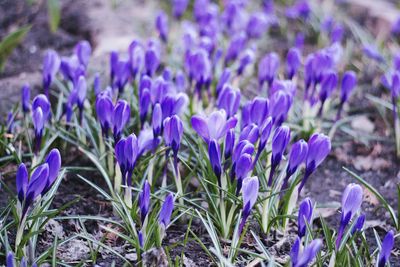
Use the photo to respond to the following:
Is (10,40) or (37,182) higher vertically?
(37,182)

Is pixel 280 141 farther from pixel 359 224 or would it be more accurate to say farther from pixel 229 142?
pixel 359 224

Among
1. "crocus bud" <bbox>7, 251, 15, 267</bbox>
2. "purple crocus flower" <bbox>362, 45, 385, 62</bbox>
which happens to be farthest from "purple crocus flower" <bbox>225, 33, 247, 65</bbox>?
"crocus bud" <bbox>7, 251, 15, 267</bbox>

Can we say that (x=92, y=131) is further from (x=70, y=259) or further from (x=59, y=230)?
(x=70, y=259)

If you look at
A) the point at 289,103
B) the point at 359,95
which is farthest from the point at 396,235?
the point at 359,95

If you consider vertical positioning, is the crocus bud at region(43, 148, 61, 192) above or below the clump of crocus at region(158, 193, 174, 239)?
above

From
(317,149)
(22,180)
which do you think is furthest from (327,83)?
(22,180)

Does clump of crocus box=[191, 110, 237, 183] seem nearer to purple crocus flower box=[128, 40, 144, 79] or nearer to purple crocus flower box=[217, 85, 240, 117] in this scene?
purple crocus flower box=[217, 85, 240, 117]

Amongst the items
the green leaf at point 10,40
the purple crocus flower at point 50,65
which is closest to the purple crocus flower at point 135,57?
the purple crocus flower at point 50,65
